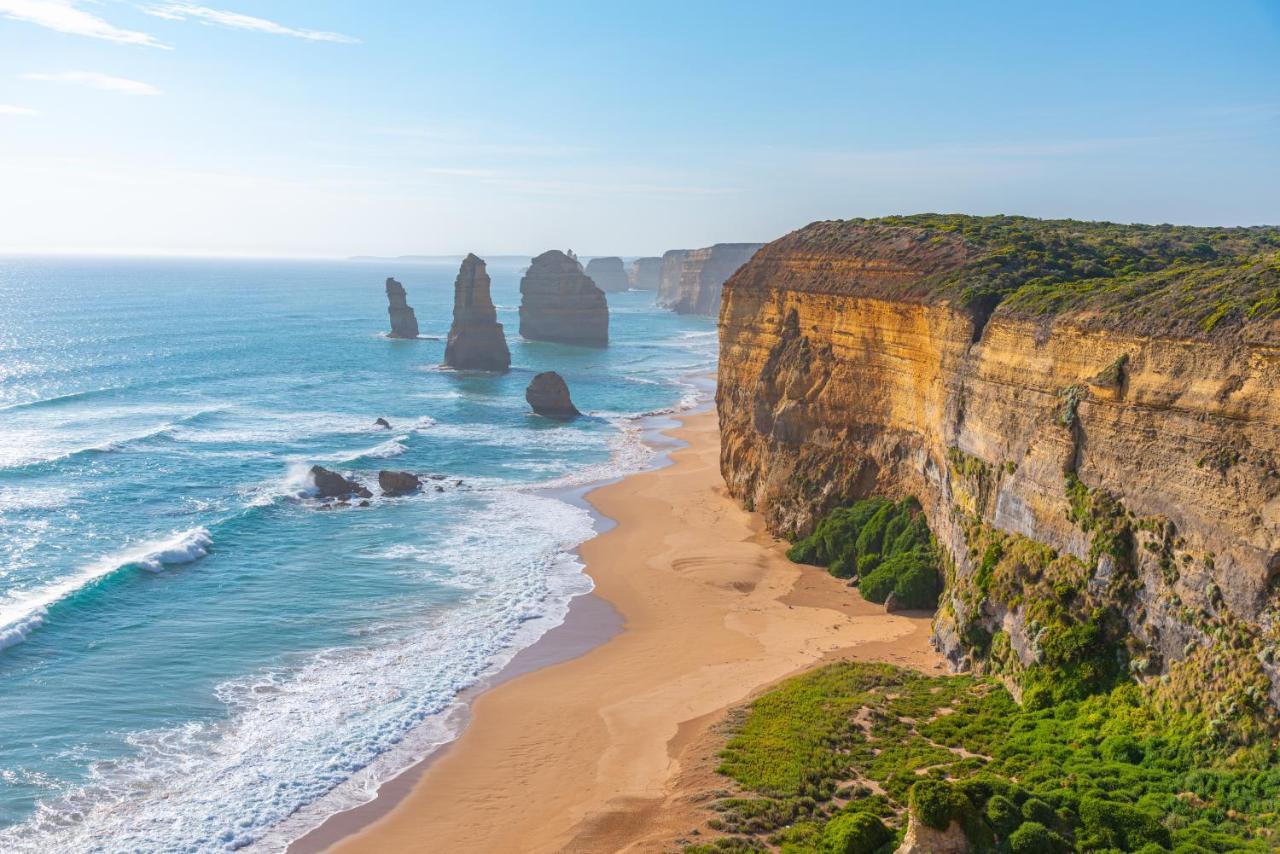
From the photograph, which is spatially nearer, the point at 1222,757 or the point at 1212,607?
the point at 1222,757

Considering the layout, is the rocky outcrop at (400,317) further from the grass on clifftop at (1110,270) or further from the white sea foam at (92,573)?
the grass on clifftop at (1110,270)

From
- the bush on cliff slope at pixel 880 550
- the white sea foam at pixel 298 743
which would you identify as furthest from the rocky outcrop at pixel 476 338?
the bush on cliff slope at pixel 880 550

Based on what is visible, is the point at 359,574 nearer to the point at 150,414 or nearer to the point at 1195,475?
the point at 1195,475

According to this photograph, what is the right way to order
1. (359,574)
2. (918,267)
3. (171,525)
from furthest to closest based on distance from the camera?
(171,525)
(359,574)
(918,267)

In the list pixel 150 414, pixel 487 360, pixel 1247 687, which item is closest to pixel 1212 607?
pixel 1247 687

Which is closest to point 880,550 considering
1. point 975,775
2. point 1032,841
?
point 975,775
